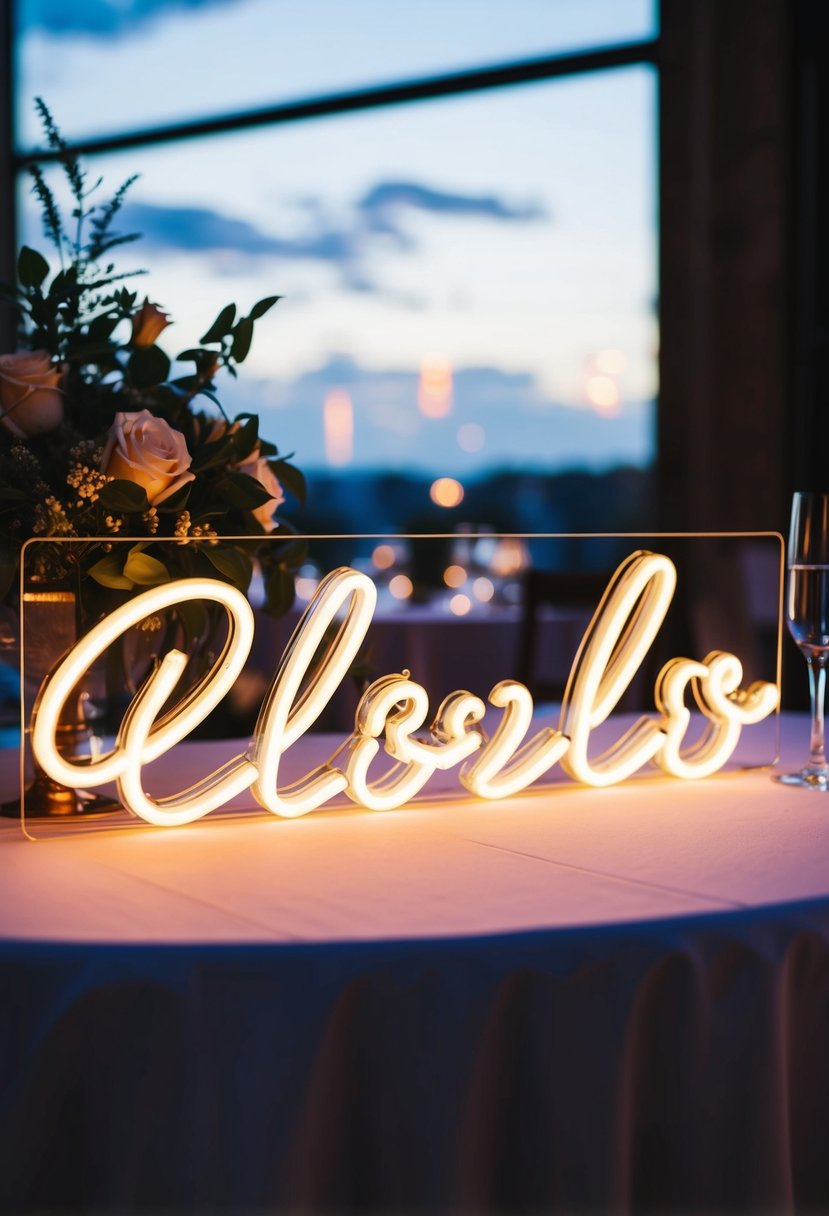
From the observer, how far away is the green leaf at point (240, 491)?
1.59 m

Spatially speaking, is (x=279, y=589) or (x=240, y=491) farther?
(x=279, y=589)

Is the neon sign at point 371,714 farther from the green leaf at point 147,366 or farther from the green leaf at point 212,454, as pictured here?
the green leaf at point 147,366

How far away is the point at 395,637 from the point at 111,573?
3132 millimetres

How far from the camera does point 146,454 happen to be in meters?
1.44

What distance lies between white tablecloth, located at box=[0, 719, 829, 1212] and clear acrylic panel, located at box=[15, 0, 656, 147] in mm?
5760

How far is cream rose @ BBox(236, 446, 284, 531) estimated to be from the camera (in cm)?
165

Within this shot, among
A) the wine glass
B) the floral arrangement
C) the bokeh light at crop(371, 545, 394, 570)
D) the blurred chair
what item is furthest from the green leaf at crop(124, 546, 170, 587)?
the bokeh light at crop(371, 545, 394, 570)

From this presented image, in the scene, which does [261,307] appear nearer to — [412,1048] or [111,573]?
[111,573]

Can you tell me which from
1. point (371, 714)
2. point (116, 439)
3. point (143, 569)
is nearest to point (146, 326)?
point (116, 439)

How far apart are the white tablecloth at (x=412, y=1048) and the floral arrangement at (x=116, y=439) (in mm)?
435

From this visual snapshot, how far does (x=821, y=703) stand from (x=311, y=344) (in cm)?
599

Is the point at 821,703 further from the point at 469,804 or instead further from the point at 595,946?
the point at 595,946

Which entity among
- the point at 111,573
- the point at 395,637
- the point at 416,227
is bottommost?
the point at 395,637

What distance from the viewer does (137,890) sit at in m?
1.23
